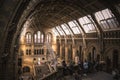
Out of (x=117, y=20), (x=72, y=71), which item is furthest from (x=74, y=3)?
(x=72, y=71)

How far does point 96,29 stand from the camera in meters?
29.5

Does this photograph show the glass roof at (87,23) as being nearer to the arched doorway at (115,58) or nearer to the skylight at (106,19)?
the skylight at (106,19)

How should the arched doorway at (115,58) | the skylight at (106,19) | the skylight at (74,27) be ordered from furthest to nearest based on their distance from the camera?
the skylight at (74,27) → the arched doorway at (115,58) → the skylight at (106,19)

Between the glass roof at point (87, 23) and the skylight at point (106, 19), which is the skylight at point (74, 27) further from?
the skylight at point (106, 19)

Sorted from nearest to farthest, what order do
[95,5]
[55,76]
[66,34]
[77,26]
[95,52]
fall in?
[55,76], [95,5], [95,52], [77,26], [66,34]

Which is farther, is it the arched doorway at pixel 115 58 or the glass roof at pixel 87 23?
the glass roof at pixel 87 23

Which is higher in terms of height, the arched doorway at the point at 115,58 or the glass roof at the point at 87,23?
the glass roof at the point at 87,23

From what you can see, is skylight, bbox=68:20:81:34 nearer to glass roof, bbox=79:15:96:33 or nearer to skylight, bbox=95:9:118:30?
glass roof, bbox=79:15:96:33

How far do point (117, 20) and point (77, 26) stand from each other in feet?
42.0

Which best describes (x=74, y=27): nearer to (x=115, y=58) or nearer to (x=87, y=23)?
(x=87, y=23)

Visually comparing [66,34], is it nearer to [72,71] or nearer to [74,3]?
[74,3]

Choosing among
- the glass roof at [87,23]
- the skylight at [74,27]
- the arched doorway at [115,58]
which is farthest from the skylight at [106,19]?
the skylight at [74,27]

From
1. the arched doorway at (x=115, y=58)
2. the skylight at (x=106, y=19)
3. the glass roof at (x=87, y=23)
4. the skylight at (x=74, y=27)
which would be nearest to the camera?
the skylight at (x=106, y=19)

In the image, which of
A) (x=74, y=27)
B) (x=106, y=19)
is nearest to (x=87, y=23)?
(x=106, y=19)
